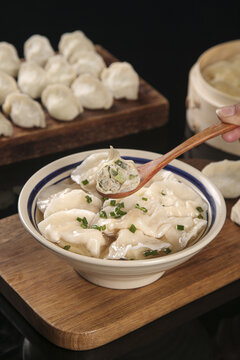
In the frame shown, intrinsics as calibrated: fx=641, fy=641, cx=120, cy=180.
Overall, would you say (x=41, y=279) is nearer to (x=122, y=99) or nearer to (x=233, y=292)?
(x=233, y=292)

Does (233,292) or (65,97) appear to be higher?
(65,97)

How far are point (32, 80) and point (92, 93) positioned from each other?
0.96 ft

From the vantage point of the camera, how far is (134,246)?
1788mm

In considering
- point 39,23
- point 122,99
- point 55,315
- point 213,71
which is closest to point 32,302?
point 55,315

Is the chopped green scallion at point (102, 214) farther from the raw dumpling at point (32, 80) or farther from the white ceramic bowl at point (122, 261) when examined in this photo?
the raw dumpling at point (32, 80)

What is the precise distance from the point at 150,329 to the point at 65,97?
1.22 m

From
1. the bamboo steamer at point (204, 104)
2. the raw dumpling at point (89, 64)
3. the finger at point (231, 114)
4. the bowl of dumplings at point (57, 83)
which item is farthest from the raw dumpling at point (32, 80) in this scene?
the finger at point (231, 114)

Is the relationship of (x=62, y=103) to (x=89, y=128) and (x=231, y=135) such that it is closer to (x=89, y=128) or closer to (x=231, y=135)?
(x=89, y=128)

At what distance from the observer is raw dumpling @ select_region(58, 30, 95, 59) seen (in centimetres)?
324

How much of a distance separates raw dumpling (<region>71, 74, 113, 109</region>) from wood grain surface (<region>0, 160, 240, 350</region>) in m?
0.89

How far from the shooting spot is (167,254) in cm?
180

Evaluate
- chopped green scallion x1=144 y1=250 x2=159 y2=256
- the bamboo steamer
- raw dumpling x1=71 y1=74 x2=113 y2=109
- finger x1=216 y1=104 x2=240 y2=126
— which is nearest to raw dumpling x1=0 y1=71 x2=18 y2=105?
raw dumpling x1=71 y1=74 x2=113 y2=109

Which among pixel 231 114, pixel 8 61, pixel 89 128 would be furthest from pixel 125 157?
pixel 8 61

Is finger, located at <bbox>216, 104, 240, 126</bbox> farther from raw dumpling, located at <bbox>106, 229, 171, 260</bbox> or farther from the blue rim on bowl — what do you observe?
raw dumpling, located at <bbox>106, 229, 171, 260</bbox>
